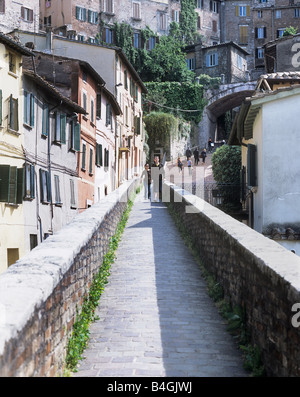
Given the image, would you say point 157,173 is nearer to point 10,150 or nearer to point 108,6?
point 10,150

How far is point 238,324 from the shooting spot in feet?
21.0

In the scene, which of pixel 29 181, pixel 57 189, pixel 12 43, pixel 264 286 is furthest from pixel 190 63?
pixel 264 286

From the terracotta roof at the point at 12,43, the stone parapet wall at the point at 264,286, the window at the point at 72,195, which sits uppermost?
the terracotta roof at the point at 12,43

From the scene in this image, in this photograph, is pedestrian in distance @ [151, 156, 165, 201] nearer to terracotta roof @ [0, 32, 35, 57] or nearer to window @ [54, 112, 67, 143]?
window @ [54, 112, 67, 143]

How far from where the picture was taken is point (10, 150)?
19.2 meters

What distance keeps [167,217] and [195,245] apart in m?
6.27

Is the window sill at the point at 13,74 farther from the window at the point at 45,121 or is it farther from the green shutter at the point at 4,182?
the green shutter at the point at 4,182

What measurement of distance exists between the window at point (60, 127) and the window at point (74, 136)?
1.01 m

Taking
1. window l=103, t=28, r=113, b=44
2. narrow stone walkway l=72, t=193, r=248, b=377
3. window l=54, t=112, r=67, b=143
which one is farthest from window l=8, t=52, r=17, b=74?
window l=103, t=28, r=113, b=44

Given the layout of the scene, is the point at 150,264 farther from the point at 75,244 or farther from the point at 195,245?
the point at 75,244

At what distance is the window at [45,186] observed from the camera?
21.7 meters

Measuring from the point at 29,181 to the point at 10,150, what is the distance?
1.60m

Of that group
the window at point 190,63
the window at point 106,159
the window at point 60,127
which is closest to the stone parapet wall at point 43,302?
the window at point 60,127

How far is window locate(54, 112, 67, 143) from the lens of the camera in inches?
928
